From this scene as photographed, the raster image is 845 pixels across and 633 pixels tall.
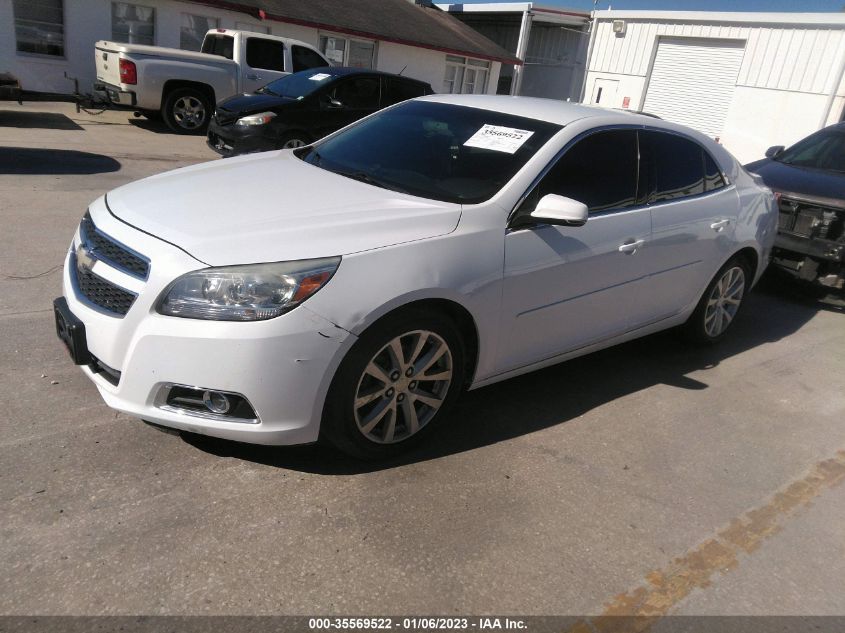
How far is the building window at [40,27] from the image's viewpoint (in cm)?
1495

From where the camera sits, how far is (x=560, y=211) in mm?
3391

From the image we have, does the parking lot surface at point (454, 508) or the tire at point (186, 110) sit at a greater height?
the tire at point (186, 110)

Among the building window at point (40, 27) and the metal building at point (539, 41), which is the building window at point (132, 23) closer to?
the building window at point (40, 27)

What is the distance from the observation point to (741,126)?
20.6 metres

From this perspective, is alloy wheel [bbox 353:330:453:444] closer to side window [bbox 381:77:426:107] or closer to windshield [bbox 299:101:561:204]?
windshield [bbox 299:101:561:204]

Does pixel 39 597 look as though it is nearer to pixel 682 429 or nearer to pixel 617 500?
pixel 617 500

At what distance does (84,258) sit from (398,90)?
8754 mm

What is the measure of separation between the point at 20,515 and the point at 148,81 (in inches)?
443

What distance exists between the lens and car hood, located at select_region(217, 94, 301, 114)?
9945 millimetres

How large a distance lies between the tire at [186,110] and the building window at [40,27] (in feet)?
16.1

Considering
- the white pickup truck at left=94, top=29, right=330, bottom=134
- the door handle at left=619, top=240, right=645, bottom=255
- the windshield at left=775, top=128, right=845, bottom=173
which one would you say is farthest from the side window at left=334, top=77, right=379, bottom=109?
the door handle at left=619, top=240, right=645, bottom=255

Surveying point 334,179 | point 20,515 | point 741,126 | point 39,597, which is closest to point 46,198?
point 334,179

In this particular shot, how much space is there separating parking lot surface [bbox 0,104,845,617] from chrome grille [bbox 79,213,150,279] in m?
0.83

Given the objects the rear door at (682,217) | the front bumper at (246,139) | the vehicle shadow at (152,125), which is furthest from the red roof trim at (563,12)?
the rear door at (682,217)
